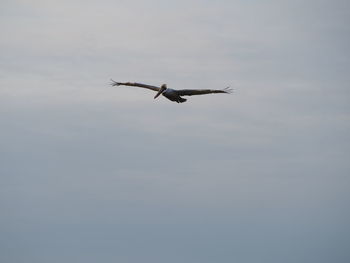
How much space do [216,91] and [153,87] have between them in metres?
9.78

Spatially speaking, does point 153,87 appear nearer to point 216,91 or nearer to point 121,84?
point 121,84

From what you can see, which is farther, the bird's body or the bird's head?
the bird's head

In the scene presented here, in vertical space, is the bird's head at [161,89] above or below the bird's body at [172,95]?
above

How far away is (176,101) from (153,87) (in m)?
4.35

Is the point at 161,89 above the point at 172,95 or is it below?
above

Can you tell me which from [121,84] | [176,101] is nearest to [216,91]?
[176,101]

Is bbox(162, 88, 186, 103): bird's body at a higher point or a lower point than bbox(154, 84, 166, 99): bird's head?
lower

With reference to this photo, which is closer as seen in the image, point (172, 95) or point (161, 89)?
point (172, 95)

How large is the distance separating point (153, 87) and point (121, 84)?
11.4 ft

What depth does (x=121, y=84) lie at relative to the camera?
92.5m

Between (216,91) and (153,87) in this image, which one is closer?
(216,91)

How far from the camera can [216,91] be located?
274 feet

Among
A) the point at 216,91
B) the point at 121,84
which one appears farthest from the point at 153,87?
the point at 216,91

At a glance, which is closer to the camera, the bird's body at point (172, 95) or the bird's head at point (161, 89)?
the bird's body at point (172, 95)
